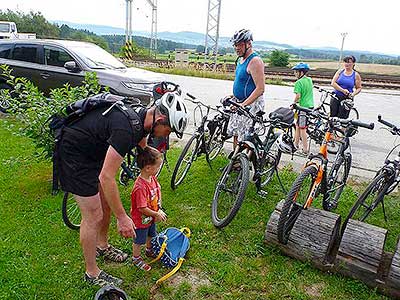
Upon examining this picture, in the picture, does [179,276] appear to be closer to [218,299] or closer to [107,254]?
[218,299]

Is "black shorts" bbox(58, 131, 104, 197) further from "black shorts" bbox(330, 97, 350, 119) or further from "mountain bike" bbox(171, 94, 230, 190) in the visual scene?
"black shorts" bbox(330, 97, 350, 119)

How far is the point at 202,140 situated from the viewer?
5.10 m

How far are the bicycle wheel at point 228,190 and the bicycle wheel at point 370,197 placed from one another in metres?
1.23

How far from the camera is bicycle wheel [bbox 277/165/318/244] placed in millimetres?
3551

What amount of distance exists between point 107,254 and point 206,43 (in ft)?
95.0

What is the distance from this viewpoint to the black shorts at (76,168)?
2721 mm

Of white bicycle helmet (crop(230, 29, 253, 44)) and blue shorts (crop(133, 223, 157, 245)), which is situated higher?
white bicycle helmet (crop(230, 29, 253, 44))

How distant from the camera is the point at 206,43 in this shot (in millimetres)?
30875

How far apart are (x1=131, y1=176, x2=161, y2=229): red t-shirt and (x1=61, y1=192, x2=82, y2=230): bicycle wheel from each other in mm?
829

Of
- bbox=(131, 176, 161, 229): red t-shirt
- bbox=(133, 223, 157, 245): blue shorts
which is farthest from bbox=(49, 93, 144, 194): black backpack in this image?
bbox=(133, 223, 157, 245): blue shorts

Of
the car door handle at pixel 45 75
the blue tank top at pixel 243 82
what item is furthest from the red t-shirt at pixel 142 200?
the car door handle at pixel 45 75

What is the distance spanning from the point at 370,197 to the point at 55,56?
7.29 meters

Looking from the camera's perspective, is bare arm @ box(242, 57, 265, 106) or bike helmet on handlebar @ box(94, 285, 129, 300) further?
bare arm @ box(242, 57, 265, 106)

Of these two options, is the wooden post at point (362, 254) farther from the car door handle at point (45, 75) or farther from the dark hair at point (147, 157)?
the car door handle at point (45, 75)
